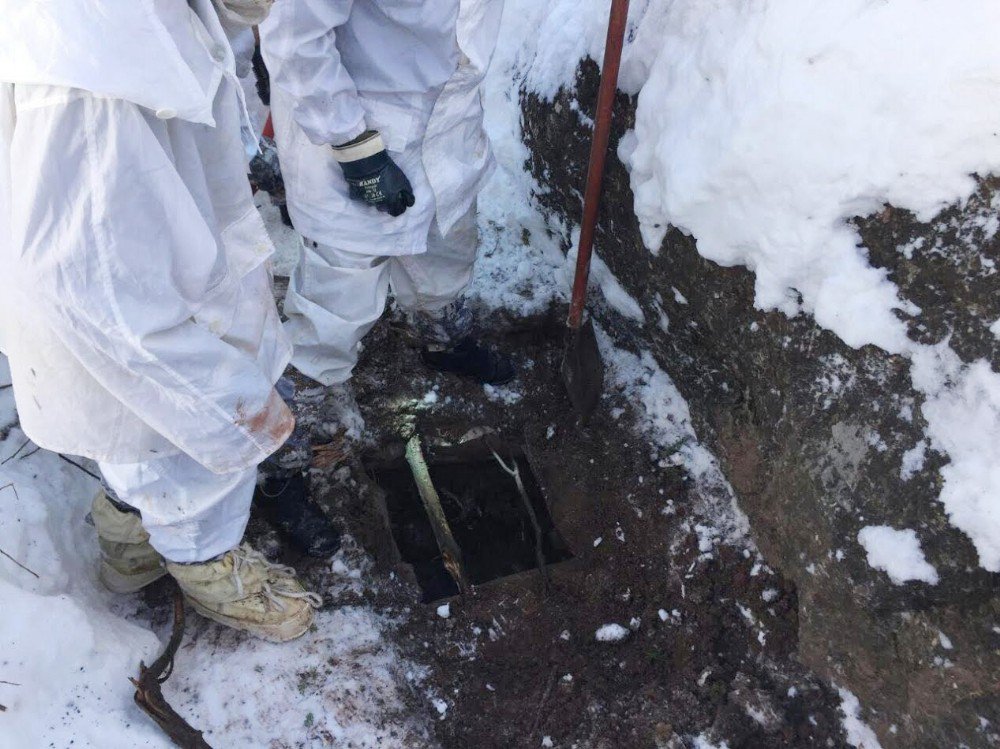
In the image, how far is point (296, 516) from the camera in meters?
2.42

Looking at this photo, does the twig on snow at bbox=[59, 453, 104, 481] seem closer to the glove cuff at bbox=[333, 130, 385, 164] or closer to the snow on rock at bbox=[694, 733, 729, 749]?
the glove cuff at bbox=[333, 130, 385, 164]

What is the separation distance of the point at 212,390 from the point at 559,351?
5.58 feet

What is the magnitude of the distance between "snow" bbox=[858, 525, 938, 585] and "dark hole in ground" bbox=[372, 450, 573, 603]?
3.37 ft

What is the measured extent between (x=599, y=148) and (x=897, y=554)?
141 centimetres

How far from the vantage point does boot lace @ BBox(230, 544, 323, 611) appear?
2090 millimetres

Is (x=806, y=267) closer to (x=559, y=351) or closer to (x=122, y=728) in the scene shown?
→ (x=559, y=351)

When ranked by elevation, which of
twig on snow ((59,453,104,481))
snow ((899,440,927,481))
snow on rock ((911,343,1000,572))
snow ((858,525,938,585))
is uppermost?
snow on rock ((911,343,1000,572))

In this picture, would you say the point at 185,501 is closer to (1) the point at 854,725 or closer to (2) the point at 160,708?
(2) the point at 160,708

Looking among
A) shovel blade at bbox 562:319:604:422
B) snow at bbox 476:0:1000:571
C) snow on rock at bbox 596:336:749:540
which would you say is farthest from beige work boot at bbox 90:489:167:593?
snow at bbox 476:0:1000:571

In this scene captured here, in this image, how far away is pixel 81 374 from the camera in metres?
1.39

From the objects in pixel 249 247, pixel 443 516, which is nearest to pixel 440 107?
pixel 249 247

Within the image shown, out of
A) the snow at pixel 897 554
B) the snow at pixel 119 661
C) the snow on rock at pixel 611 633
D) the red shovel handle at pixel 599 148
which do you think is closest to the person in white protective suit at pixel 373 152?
the red shovel handle at pixel 599 148

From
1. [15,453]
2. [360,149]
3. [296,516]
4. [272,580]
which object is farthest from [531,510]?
[15,453]

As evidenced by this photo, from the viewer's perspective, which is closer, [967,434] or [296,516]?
[967,434]
